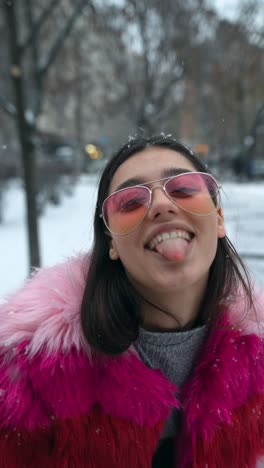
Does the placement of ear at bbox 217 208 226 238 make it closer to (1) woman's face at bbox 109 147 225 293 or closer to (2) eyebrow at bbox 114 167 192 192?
(1) woman's face at bbox 109 147 225 293

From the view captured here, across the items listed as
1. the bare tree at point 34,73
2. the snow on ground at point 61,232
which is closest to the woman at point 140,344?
the snow on ground at point 61,232

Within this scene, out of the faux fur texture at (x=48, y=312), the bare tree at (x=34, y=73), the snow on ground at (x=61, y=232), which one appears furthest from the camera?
the snow on ground at (x=61, y=232)

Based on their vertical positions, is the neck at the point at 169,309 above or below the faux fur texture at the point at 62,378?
above

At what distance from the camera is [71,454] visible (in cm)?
125

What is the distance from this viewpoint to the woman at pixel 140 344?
1258 mm

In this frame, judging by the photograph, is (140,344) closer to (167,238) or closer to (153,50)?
(167,238)

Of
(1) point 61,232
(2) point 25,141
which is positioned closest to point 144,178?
(2) point 25,141

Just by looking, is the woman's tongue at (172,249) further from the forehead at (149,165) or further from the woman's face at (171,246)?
the forehead at (149,165)

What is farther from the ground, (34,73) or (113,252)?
(34,73)

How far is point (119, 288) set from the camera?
143cm

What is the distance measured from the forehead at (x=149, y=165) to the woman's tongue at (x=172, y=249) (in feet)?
0.68

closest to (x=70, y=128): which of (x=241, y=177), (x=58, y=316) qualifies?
(x=241, y=177)

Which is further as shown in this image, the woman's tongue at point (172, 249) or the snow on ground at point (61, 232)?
the snow on ground at point (61, 232)

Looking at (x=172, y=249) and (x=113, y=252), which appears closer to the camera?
(x=172, y=249)
